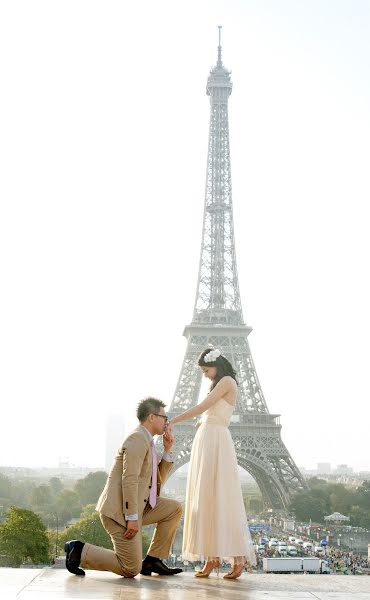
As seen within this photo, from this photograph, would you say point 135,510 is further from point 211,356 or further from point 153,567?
point 211,356

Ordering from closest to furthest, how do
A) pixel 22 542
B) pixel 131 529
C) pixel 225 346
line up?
pixel 131 529, pixel 22 542, pixel 225 346

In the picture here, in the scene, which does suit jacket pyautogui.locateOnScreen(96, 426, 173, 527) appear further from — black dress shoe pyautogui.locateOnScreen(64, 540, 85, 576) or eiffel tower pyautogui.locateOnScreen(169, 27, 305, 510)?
eiffel tower pyautogui.locateOnScreen(169, 27, 305, 510)

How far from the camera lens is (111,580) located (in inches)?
288

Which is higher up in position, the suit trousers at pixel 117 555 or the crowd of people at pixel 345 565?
the crowd of people at pixel 345 565

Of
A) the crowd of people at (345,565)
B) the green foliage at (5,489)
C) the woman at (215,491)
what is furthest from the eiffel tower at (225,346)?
the woman at (215,491)

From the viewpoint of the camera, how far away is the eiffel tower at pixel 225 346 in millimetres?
60625

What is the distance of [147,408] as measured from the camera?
7.96m

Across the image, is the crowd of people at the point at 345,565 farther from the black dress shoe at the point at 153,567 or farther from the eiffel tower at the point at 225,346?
the black dress shoe at the point at 153,567

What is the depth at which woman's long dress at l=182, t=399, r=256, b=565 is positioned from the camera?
8.20 metres

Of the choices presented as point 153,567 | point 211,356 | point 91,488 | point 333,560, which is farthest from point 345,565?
point 91,488

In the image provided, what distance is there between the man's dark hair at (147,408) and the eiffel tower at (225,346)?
166 feet

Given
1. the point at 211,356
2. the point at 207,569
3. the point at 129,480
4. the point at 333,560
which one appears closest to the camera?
the point at 129,480

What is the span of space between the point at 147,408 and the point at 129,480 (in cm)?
76

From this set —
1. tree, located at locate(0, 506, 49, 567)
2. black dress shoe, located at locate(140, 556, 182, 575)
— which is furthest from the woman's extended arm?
tree, located at locate(0, 506, 49, 567)
